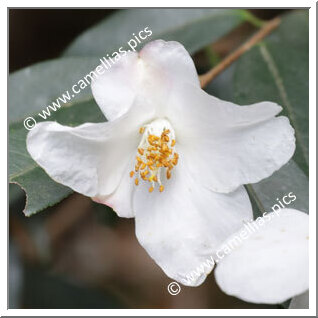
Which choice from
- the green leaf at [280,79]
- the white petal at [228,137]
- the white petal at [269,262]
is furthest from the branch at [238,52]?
the white petal at [269,262]

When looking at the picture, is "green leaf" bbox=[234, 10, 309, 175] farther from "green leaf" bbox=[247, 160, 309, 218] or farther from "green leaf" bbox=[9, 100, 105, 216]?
"green leaf" bbox=[9, 100, 105, 216]

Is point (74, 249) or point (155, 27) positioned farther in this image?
point (74, 249)

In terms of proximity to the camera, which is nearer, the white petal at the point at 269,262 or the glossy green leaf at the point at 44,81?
the white petal at the point at 269,262

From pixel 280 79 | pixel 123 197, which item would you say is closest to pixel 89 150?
pixel 123 197

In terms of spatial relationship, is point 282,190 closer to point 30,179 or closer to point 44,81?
point 30,179

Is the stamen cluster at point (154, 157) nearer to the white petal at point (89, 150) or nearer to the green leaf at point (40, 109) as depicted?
the white petal at point (89, 150)

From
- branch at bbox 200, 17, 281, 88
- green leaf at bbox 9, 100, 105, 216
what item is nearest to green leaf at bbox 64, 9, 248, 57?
branch at bbox 200, 17, 281, 88

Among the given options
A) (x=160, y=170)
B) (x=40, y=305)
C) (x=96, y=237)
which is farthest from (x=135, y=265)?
(x=160, y=170)
